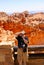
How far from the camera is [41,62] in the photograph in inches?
243

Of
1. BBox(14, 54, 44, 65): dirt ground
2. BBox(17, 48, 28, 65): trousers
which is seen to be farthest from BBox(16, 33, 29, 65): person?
BBox(14, 54, 44, 65): dirt ground

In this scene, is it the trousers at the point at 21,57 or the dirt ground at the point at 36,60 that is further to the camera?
the dirt ground at the point at 36,60

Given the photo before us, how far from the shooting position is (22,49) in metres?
5.82

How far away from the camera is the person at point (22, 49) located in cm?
577

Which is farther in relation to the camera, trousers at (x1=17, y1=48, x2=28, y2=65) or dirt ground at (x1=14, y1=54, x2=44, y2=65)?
dirt ground at (x1=14, y1=54, x2=44, y2=65)

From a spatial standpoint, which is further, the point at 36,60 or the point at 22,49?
the point at 36,60

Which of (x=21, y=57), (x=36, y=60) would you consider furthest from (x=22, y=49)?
(x=36, y=60)

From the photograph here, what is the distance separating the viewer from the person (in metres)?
5.77

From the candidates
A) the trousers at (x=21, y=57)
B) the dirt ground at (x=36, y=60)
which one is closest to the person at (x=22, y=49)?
the trousers at (x=21, y=57)

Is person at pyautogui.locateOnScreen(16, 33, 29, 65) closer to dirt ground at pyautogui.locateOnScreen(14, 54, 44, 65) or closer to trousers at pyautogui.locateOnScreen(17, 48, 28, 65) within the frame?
trousers at pyautogui.locateOnScreen(17, 48, 28, 65)

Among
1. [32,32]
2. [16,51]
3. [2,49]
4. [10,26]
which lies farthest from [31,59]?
[10,26]

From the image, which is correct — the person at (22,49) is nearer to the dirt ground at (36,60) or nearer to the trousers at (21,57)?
the trousers at (21,57)

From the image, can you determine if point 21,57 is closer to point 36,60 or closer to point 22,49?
point 22,49

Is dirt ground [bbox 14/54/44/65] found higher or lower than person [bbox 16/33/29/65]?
lower
